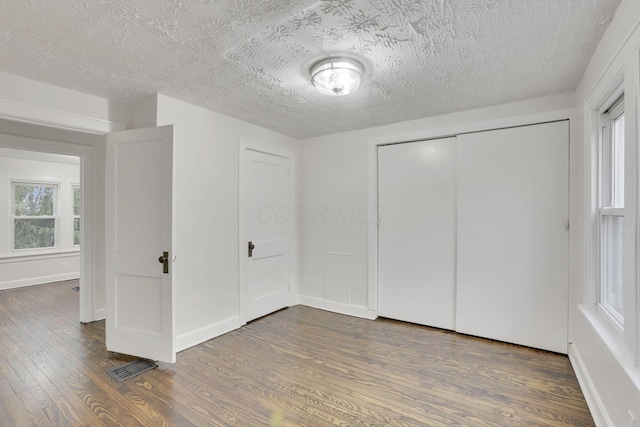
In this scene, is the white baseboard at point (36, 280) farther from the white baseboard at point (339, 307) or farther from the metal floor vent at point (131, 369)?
the white baseboard at point (339, 307)

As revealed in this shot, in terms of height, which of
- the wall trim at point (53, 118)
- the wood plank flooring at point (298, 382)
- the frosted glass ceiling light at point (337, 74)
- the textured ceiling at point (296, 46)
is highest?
the textured ceiling at point (296, 46)

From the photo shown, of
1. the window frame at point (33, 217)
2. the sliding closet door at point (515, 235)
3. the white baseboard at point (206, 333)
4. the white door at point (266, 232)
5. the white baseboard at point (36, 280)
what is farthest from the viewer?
the window frame at point (33, 217)

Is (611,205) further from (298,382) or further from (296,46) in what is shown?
(298,382)

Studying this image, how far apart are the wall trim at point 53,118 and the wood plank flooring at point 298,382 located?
1.99m

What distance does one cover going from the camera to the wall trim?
224cm

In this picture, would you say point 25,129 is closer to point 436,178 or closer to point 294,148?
point 294,148

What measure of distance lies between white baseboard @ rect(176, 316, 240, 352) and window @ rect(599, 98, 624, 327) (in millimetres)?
3160

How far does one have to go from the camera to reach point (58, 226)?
233 inches

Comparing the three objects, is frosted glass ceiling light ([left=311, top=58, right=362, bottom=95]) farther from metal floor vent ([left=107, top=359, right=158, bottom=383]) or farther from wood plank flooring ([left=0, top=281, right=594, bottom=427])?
metal floor vent ([left=107, top=359, right=158, bottom=383])

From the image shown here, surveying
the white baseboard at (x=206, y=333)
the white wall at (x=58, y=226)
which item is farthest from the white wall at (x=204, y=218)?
the white wall at (x=58, y=226)

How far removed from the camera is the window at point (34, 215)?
5430 mm

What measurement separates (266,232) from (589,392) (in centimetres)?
318

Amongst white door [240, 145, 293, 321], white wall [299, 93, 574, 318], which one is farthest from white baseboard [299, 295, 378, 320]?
white door [240, 145, 293, 321]

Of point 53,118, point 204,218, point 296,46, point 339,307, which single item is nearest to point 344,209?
point 339,307
